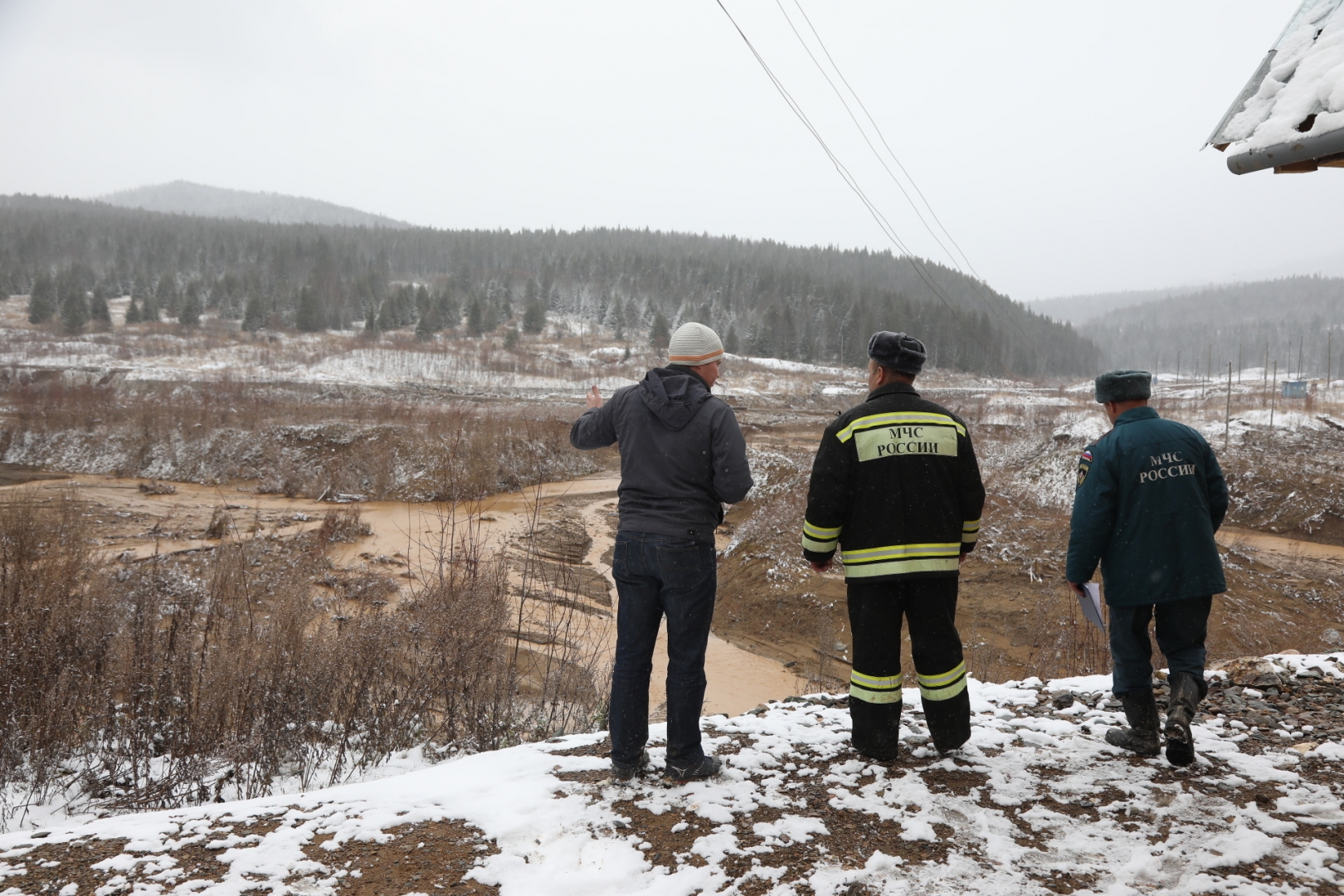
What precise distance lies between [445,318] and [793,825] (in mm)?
74058

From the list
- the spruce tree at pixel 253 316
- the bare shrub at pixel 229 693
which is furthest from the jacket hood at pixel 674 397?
the spruce tree at pixel 253 316

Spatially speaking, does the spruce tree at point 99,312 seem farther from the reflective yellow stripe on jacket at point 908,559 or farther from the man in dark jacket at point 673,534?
the reflective yellow stripe on jacket at point 908,559

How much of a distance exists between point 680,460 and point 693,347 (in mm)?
551

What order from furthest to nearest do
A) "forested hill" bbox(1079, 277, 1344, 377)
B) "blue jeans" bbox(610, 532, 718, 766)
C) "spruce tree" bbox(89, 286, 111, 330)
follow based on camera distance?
1. "forested hill" bbox(1079, 277, 1344, 377)
2. "spruce tree" bbox(89, 286, 111, 330)
3. "blue jeans" bbox(610, 532, 718, 766)

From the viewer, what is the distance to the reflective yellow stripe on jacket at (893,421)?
10.5ft

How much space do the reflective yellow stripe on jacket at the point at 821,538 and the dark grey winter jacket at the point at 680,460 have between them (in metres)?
0.37

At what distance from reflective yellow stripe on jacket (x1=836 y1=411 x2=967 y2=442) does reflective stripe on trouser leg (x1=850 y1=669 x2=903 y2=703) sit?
44.6 inches

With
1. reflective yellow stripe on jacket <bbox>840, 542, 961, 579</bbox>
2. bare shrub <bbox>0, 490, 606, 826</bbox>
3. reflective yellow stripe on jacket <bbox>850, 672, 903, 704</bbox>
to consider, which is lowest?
bare shrub <bbox>0, 490, 606, 826</bbox>

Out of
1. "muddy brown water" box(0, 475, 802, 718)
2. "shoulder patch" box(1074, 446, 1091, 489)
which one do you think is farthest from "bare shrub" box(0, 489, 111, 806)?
"shoulder patch" box(1074, 446, 1091, 489)

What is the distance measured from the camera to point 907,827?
2824mm

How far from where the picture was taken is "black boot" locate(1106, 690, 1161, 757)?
346 centimetres

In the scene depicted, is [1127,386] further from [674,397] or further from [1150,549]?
[674,397]

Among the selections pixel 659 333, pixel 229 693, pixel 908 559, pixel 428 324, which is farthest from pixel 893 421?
pixel 428 324

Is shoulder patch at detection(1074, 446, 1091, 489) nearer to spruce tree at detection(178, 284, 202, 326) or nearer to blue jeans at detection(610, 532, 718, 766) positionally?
blue jeans at detection(610, 532, 718, 766)
